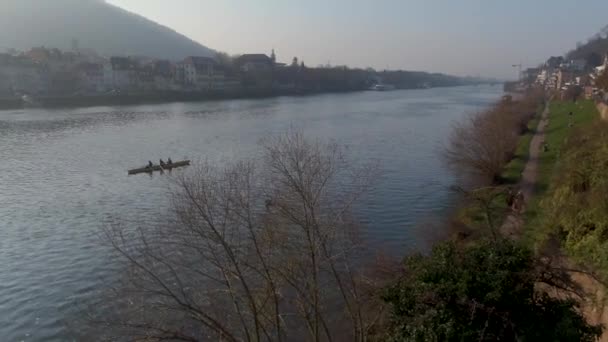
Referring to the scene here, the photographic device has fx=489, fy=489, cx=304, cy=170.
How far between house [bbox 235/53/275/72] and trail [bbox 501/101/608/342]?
53.7m

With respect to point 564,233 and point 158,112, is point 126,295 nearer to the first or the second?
point 564,233

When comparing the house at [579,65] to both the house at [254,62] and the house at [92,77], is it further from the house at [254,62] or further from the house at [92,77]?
the house at [92,77]

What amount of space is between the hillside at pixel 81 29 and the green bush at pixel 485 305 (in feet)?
391

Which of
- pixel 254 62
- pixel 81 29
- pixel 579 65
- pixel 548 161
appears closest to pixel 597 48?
pixel 579 65

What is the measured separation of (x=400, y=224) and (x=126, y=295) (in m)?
7.81

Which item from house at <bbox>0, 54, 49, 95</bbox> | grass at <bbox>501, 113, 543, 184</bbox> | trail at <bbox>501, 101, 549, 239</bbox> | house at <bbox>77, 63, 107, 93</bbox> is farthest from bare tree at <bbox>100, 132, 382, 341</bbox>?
house at <bbox>77, 63, 107, 93</bbox>

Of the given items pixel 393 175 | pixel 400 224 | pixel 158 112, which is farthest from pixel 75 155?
pixel 158 112

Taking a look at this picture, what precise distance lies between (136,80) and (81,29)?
72495 millimetres

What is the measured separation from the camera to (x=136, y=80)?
207 feet

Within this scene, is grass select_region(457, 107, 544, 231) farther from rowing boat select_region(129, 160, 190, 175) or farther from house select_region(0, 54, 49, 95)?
house select_region(0, 54, 49, 95)

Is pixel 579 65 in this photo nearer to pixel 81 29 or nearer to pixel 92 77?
pixel 92 77

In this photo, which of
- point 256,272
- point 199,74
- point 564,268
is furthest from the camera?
point 199,74

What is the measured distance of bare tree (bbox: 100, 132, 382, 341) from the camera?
6055 millimetres

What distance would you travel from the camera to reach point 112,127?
31281 mm
